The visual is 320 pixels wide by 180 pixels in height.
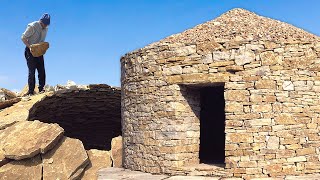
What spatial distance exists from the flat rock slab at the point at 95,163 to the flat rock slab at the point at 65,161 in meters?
0.14

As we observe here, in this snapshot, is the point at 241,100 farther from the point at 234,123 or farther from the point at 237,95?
the point at 234,123

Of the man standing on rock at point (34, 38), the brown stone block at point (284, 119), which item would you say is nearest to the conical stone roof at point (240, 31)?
the brown stone block at point (284, 119)

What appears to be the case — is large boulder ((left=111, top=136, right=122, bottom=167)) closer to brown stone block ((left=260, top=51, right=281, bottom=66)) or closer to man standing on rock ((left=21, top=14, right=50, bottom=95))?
man standing on rock ((left=21, top=14, right=50, bottom=95))

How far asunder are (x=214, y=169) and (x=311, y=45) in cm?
257

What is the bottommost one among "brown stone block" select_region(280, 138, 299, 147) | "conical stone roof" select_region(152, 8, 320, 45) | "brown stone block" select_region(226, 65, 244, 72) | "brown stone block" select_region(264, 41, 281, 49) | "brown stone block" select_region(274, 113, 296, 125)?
"brown stone block" select_region(280, 138, 299, 147)

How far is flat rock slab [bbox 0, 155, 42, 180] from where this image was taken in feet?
26.8

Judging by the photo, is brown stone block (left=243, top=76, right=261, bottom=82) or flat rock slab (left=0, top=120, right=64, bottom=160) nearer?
brown stone block (left=243, top=76, right=261, bottom=82)

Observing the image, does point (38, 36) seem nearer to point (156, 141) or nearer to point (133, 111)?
point (133, 111)

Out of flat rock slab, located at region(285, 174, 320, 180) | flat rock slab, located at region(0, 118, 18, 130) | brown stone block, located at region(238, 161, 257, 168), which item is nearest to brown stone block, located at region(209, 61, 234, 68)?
brown stone block, located at region(238, 161, 257, 168)

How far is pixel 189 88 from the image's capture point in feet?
23.9

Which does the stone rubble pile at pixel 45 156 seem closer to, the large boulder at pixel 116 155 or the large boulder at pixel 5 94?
the large boulder at pixel 116 155

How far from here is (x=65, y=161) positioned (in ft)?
27.6

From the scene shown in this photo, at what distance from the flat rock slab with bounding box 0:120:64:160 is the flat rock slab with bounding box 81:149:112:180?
0.87 metres

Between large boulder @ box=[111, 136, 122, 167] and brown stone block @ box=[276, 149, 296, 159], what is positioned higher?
brown stone block @ box=[276, 149, 296, 159]
